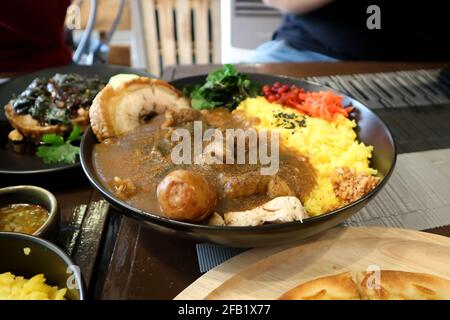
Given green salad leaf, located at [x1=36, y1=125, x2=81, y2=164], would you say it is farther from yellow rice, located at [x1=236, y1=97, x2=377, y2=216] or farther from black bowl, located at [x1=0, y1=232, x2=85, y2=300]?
yellow rice, located at [x1=236, y1=97, x2=377, y2=216]

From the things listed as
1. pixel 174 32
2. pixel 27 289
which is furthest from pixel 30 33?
pixel 174 32

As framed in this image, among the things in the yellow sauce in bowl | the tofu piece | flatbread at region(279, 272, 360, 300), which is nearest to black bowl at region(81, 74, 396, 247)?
the tofu piece

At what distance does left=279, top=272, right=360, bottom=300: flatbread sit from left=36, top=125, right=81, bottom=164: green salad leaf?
124 centimetres

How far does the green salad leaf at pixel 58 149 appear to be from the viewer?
1987 mm

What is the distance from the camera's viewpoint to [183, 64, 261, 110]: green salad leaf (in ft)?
7.51

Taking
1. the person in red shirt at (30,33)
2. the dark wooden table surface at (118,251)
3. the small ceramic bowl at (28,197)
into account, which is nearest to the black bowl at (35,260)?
the dark wooden table surface at (118,251)

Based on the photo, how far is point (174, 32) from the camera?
19.0 feet

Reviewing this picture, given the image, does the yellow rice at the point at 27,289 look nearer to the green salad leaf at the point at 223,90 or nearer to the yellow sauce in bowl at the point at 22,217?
the yellow sauce in bowl at the point at 22,217

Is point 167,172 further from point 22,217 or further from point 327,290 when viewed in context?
point 327,290

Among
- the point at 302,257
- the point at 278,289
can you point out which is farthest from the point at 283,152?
the point at 278,289

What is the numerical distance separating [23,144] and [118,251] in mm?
1031
